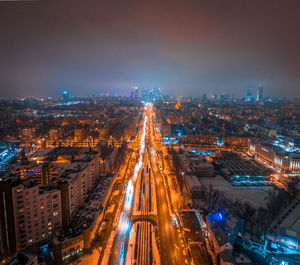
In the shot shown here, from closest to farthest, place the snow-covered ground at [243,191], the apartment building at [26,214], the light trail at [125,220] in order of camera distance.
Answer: the apartment building at [26,214] < the light trail at [125,220] < the snow-covered ground at [243,191]

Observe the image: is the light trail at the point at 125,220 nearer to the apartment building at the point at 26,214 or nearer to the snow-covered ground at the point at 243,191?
the apartment building at the point at 26,214

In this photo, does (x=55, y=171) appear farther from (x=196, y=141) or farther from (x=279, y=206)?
(x=196, y=141)

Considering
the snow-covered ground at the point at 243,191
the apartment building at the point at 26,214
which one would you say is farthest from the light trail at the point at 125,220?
the snow-covered ground at the point at 243,191

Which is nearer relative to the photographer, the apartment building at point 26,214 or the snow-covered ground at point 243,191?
the apartment building at point 26,214

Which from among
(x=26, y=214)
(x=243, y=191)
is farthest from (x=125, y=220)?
(x=243, y=191)

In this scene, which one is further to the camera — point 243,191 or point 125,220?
point 243,191

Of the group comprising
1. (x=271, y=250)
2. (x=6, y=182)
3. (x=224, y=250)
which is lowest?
(x=271, y=250)

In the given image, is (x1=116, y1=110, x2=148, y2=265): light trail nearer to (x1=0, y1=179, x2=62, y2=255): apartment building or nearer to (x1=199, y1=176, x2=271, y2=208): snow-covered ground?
(x1=0, y1=179, x2=62, y2=255): apartment building

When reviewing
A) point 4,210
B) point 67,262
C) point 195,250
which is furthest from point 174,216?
point 4,210

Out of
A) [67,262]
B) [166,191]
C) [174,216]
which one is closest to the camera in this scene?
[67,262]

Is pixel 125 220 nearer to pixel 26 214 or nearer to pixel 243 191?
pixel 26 214

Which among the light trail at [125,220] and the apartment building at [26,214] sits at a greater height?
the apartment building at [26,214]
